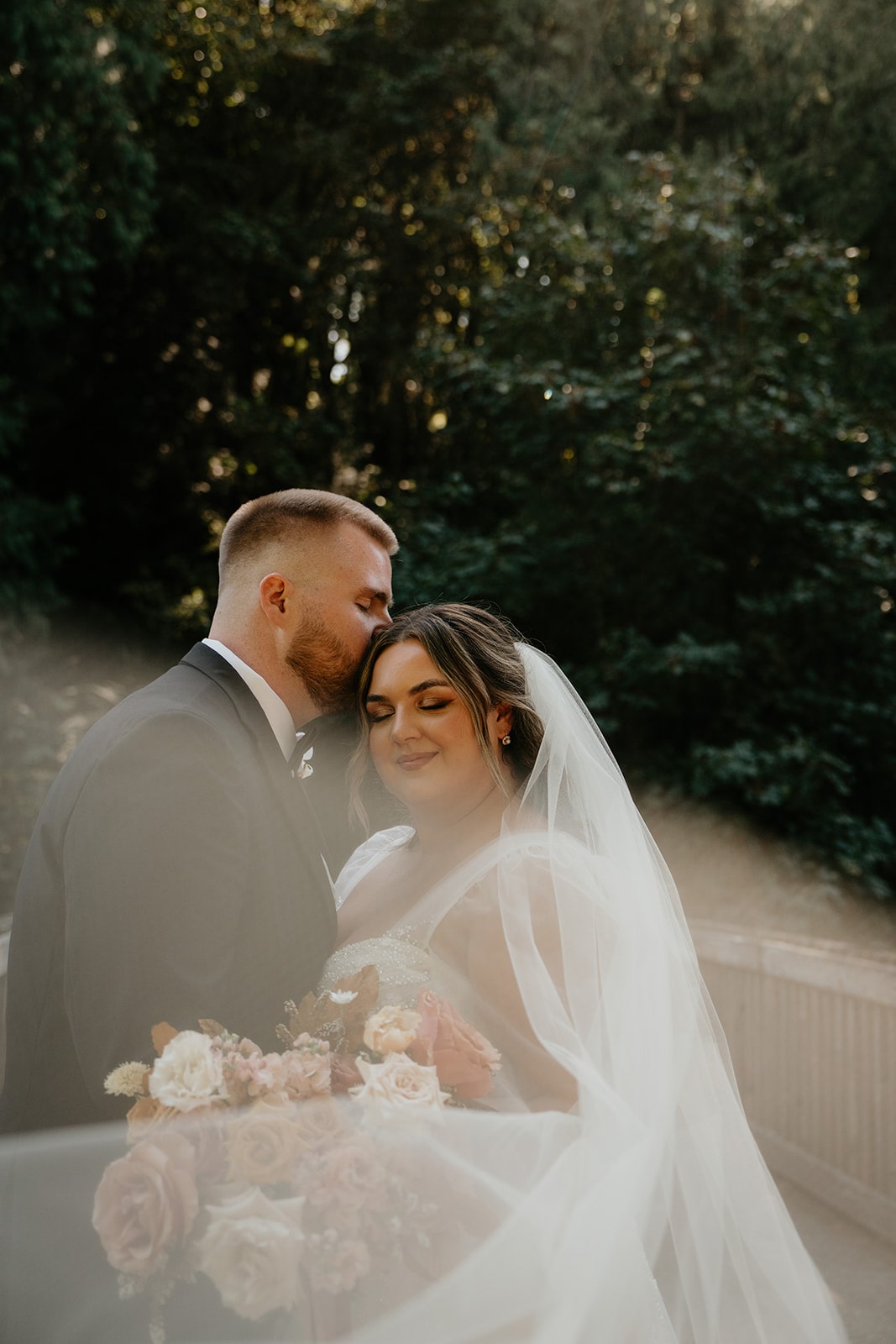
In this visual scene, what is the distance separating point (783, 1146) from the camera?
5211 millimetres

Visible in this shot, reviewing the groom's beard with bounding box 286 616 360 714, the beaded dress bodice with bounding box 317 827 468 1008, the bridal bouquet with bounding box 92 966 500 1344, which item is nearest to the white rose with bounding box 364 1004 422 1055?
the bridal bouquet with bounding box 92 966 500 1344

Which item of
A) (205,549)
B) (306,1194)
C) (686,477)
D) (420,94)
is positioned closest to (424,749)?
(306,1194)

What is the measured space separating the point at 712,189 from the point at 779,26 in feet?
9.57

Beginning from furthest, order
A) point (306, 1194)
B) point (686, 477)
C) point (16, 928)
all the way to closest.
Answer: point (686, 477) < point (16, 928) < point (306, 1194)

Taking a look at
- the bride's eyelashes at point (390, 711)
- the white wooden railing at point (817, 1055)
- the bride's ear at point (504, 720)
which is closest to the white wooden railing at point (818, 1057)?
the white wooden railing at point (817, 1055)

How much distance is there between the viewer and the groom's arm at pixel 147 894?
1.95 metres

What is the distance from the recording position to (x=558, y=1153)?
88.4 inches

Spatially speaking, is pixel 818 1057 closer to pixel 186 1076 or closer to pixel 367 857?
pixel 367 857

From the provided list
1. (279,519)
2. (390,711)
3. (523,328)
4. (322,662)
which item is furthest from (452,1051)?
(523,328)

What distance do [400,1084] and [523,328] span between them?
32.5 feet

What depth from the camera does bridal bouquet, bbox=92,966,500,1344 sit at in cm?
160

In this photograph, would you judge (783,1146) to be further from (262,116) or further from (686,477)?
(262,116)

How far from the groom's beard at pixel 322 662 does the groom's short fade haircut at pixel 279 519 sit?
23 cm

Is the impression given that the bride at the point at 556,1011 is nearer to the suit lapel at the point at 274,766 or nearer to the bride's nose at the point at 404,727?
the bride's nose at the point at 404,727
